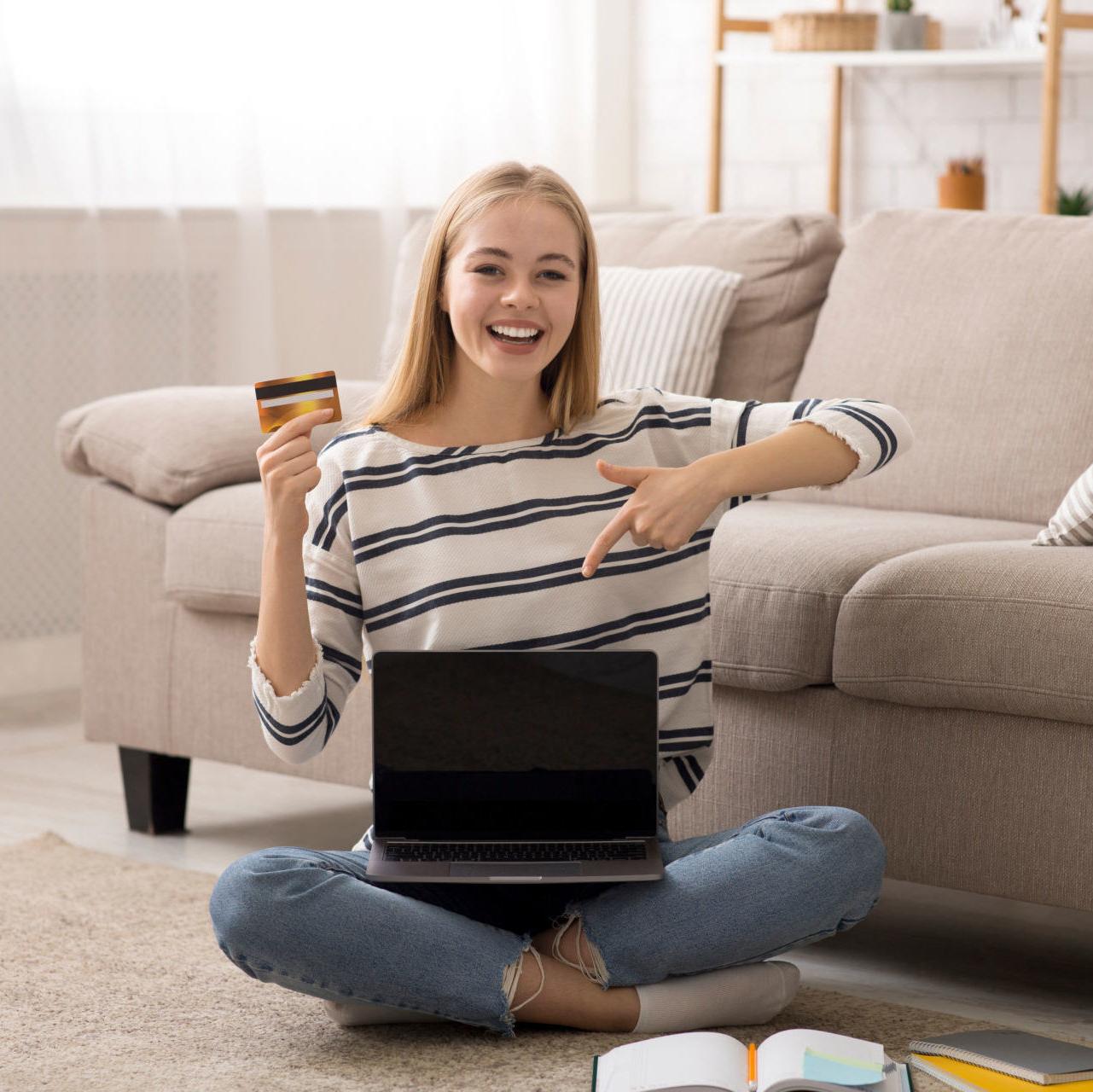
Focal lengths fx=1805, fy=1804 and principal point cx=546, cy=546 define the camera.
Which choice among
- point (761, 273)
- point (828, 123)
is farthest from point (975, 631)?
point (828, 123)

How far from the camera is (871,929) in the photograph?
201 cm

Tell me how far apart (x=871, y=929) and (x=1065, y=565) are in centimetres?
53

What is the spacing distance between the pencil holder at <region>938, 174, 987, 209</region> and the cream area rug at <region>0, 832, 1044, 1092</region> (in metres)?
2.18

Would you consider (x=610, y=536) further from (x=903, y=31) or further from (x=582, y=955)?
(x=903, y=31)

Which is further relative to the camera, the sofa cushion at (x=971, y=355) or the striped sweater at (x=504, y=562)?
the sofa cushion at (x=971, y=355)

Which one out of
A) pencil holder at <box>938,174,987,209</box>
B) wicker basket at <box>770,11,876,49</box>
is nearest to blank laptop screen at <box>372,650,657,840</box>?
pencil holder at <box>938,174,987,209</box>

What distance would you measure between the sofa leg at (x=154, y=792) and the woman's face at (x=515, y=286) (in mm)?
1012

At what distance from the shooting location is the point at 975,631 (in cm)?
169

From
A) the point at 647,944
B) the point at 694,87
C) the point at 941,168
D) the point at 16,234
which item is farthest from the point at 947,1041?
the point at 694,87

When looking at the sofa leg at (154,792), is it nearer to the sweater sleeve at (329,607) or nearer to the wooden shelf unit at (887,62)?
the sweater sleeve at (329,607)

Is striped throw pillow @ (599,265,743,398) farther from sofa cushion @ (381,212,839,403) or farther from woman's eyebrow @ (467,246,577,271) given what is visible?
woman's eyebrow @ (467,246,577,271)

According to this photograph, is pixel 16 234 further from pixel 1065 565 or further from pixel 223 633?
pixel 1065 565

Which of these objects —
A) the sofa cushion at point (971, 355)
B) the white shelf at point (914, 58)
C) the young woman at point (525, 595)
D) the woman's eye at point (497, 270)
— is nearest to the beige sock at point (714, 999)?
the young woman at point (525, 595)

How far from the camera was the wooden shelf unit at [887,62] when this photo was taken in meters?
3.39
